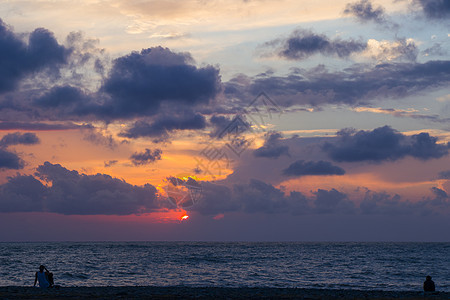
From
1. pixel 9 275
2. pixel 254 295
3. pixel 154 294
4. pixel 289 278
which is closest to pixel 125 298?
pixel 154 294

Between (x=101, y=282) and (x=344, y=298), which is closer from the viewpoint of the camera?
(x=344, y=298)

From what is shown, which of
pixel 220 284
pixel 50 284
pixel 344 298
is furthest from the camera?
pixel 220 284

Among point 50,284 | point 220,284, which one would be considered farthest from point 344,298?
point 50,284

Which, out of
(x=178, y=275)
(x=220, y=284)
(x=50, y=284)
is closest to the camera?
(x=50, y=284)

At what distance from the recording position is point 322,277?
6819cm

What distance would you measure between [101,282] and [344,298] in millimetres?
33581

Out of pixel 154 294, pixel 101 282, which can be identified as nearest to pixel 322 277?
pixel 101 282

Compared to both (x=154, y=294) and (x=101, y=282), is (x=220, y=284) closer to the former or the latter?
(x=101, y=282)

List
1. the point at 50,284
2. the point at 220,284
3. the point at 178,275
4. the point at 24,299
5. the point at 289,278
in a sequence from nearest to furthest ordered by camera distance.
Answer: the point at 24,299, the point at 50,284, the point at 220,284, the point at 289,278, the point at 178,275

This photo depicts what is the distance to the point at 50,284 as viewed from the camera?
150 ft

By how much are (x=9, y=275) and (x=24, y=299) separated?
120 ft

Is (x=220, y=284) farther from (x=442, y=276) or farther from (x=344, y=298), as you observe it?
(x=442, y=276)

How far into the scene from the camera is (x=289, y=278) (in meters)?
65.8

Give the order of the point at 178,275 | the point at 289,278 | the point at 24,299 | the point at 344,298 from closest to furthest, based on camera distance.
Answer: the point at 24,299, the point at 344,298, the point at 289,278, the point at 178,275
